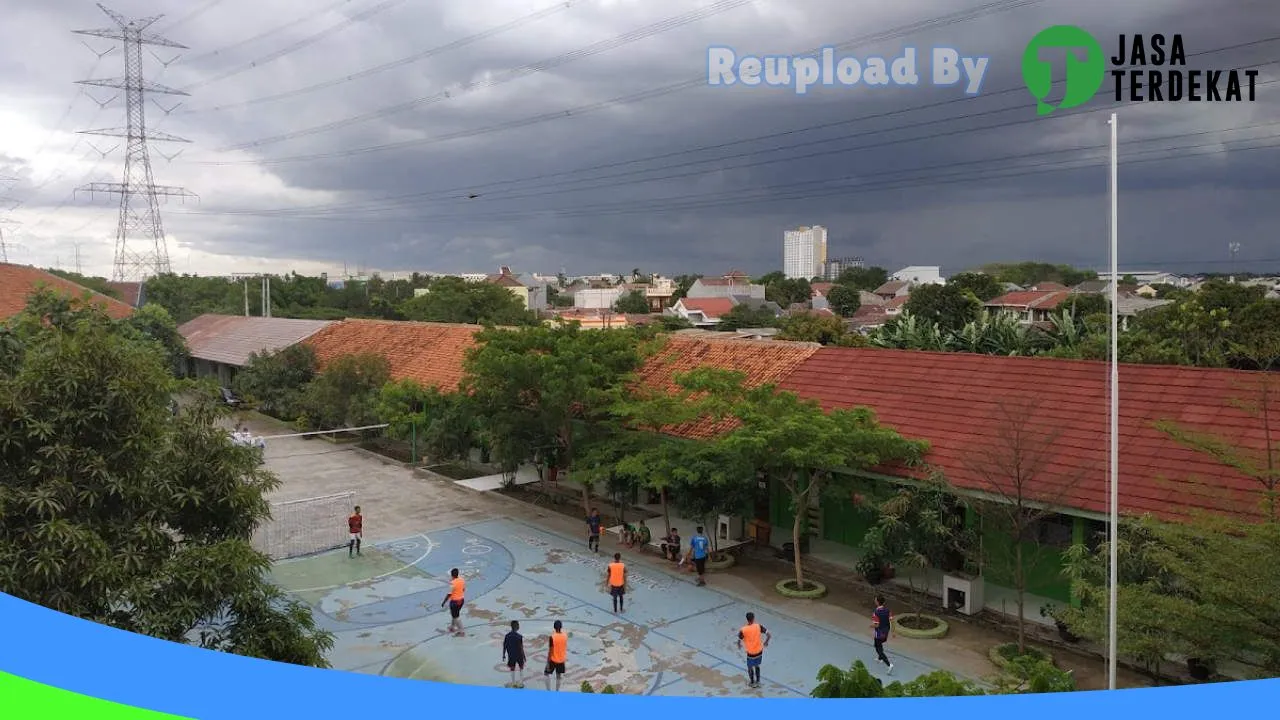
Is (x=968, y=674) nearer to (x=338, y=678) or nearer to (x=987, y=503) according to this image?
(x=987, y=503)

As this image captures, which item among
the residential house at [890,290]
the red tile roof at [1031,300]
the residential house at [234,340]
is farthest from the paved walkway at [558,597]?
the residential house at [890,290]

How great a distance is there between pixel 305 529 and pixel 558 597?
746cm

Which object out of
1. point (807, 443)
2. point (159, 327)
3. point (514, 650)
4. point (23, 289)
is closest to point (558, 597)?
point (514, 650)

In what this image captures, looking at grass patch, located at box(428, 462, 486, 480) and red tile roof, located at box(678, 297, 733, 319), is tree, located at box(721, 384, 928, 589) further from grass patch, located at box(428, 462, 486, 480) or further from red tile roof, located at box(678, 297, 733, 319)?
red tile roof, located at box(678, 297, 733, 319)

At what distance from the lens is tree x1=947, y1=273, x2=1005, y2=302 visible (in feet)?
180

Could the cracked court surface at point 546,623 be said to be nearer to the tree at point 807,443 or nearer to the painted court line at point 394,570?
the painted court line at point 394,570

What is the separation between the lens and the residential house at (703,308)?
3548 inches

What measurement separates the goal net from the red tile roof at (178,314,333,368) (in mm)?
19358

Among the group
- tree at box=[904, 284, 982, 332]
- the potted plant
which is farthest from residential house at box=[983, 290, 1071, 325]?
the potted plant

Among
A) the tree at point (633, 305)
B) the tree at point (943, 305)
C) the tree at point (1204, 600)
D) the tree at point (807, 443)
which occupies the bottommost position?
the tree at point (1204, 600)

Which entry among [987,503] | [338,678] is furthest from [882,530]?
[338,678]

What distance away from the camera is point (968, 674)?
13.8 meters

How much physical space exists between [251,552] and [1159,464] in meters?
13.9

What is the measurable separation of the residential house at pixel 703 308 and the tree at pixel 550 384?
65.0 m
